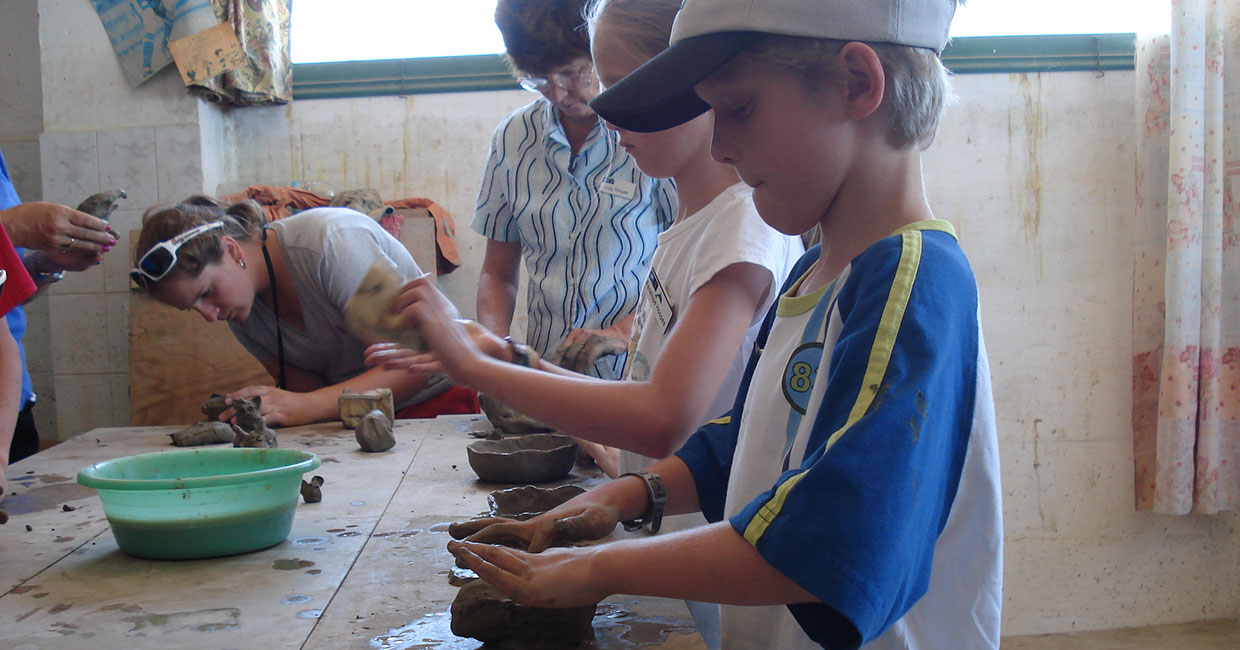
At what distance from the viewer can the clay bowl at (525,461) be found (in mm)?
1947

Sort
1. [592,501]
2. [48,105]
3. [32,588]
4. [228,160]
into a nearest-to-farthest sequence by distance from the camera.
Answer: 1. [592,501]
2. [32,588]
3. [48,105]
4. [228,160]

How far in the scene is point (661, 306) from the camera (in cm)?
150

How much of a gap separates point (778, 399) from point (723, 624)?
0.31 meters

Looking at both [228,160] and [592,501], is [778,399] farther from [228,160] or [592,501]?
[228,160]

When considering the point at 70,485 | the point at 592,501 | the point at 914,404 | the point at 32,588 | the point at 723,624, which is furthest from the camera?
the point at 70,485

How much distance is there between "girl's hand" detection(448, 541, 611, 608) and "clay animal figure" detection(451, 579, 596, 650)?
159mm

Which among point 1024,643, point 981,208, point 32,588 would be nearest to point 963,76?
point 981,208

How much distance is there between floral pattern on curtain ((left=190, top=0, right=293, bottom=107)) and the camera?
13.4ft

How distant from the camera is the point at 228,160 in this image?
4.45 m

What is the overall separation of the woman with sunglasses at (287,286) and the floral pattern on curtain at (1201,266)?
3.09 meters

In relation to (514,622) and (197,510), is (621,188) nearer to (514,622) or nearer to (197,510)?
(197,510)

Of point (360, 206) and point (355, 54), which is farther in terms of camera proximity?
point (355, 54)

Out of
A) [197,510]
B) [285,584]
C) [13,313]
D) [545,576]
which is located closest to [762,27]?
[545,576]

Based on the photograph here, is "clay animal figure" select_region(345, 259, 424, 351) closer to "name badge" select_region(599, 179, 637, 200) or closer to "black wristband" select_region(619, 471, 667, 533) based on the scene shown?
"black wristband" select_region(619, 471, 667, 533)
